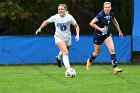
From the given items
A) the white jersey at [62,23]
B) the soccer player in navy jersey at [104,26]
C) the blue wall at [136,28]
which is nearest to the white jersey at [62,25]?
the white jersey at [62,23]

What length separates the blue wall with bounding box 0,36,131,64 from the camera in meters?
21.9

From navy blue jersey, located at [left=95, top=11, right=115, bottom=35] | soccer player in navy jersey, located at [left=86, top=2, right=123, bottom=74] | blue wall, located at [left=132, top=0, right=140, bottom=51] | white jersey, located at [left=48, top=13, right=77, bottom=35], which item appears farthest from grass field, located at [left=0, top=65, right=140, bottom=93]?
blue wall, located at [left=132, top=0, right=140, bottom=51]

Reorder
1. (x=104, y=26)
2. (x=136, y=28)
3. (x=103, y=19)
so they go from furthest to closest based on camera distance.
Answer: (x=136, y=28)
(x=104, y=26)
(x=103, y=19)

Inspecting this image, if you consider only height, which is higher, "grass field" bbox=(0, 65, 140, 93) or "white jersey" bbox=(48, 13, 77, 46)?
"white jersey" bbox=(48, 13, 77, 46)

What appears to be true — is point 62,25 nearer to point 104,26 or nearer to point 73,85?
point 104,26

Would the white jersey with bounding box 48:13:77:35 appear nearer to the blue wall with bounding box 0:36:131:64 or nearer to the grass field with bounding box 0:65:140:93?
the grass field with bounding box 0:65:140:93

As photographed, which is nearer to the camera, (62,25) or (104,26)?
(62,25)

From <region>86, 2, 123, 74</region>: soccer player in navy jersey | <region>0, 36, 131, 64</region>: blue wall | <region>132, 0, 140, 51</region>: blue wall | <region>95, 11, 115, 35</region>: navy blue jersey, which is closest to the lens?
<region>86, 2, 123, 74</region>: soccer player in navy jersey

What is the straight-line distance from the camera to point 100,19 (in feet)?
48.8

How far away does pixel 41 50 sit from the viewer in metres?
22.1

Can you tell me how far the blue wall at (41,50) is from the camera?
72.0 ft

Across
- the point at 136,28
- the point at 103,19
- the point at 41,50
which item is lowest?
the point at 41,50

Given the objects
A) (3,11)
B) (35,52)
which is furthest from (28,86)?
(3,11)

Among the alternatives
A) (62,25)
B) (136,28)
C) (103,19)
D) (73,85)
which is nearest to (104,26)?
(103,19)
